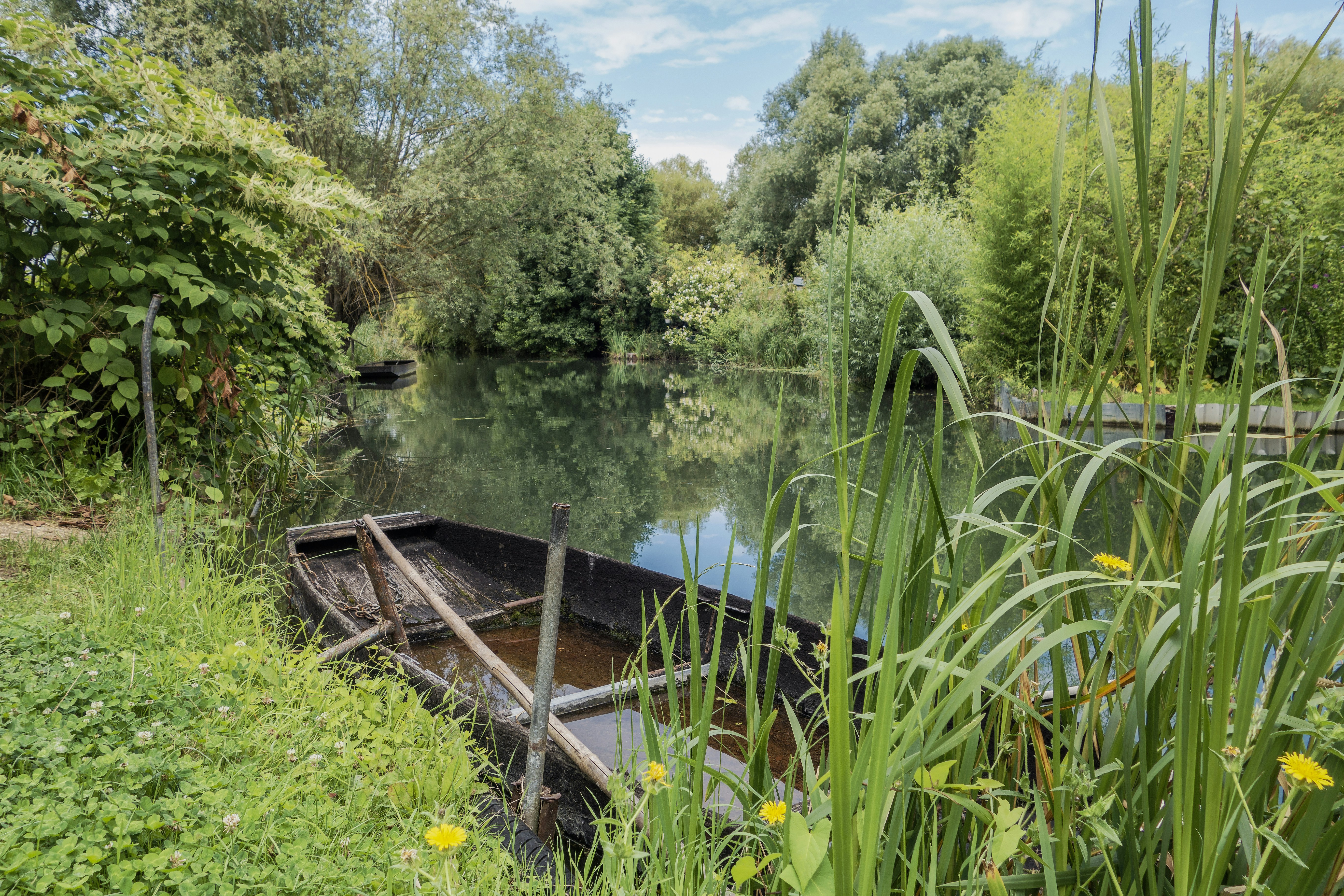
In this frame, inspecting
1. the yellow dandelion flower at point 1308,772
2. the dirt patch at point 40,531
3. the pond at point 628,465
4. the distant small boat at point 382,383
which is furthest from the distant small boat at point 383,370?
the yellow dandelion flower at point 1308,772

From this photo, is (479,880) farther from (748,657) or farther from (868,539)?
Answer: (868,539)

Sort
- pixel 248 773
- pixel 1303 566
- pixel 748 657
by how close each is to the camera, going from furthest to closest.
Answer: pixel 248 773
pixel 748 657
pixel 1303 566

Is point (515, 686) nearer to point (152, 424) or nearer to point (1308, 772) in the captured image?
point (1308, 772)

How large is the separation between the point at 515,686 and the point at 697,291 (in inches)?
725

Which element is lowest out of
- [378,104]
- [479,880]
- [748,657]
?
[479,880]

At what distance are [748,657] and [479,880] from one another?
639 millimetres

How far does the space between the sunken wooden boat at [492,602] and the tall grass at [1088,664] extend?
3.33ft

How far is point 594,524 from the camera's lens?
5457 mm

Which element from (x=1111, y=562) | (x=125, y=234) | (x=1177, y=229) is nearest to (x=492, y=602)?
(x=125, y=234)

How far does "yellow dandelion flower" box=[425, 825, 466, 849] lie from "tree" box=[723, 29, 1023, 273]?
1759 cm

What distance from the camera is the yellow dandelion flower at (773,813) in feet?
2.78

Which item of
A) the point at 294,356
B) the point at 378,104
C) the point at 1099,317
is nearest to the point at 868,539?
the point at 294,356

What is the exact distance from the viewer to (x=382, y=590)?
296cm

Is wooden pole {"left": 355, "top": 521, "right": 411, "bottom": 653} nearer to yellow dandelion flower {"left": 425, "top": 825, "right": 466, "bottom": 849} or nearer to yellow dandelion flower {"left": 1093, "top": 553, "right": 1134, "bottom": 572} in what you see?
yellow dandelion flower {"left": 425, "top": 825, "right": 466, "bottom": 849}
